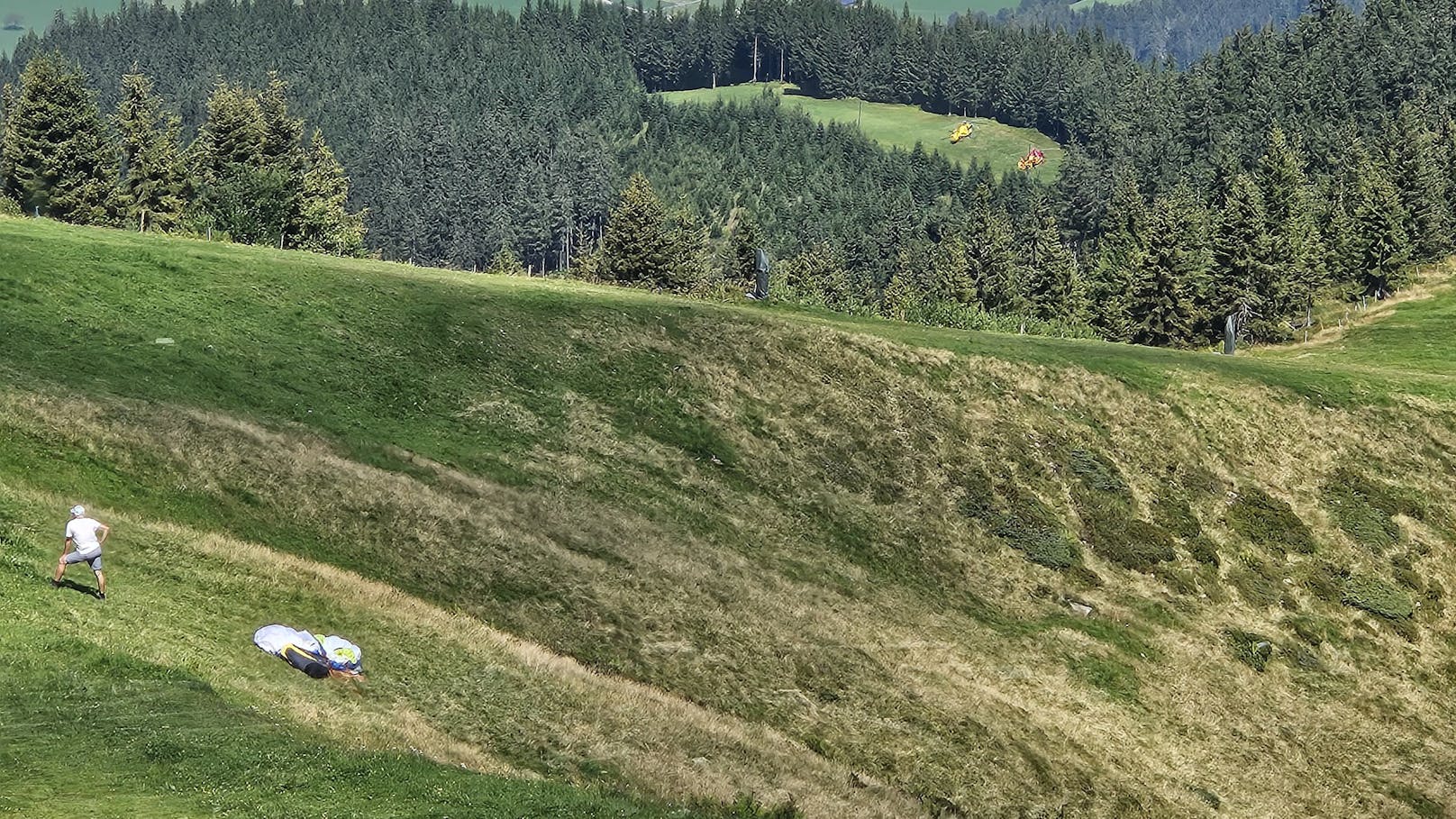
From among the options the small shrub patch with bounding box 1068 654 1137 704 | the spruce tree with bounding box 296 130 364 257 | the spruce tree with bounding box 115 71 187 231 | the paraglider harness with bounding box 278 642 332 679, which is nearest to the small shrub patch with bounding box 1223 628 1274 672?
the small shrub patch with bounding box 1068 654 1137 704

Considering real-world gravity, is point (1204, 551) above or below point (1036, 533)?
below

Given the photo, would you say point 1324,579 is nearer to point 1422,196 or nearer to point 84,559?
point 84,559

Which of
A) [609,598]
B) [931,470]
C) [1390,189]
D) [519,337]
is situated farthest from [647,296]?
[1390,189]

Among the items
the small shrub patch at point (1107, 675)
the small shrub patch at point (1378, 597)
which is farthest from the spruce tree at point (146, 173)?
the small shrub patch at point (1378, 597)

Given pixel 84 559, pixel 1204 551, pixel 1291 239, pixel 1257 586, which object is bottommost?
pixel 1257 586

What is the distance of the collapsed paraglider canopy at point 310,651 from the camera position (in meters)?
28.9

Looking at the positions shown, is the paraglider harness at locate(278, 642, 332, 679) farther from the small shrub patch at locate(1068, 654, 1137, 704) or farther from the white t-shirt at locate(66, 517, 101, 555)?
the small shrub patch at locate(1068, 654, 1137, 704)

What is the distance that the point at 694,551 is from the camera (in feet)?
153

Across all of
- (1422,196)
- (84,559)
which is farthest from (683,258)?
(84,559)

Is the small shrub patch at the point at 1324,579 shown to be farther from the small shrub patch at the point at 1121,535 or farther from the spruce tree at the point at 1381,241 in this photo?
the spruce tree at the point at 1381,241

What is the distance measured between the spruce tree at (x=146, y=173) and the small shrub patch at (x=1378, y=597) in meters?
98.9

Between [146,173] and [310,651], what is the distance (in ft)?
334

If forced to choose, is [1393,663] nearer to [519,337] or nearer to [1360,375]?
[1360,375]

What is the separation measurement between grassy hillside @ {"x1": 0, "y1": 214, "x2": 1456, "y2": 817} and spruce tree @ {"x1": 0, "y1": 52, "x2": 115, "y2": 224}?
55.0 meters
